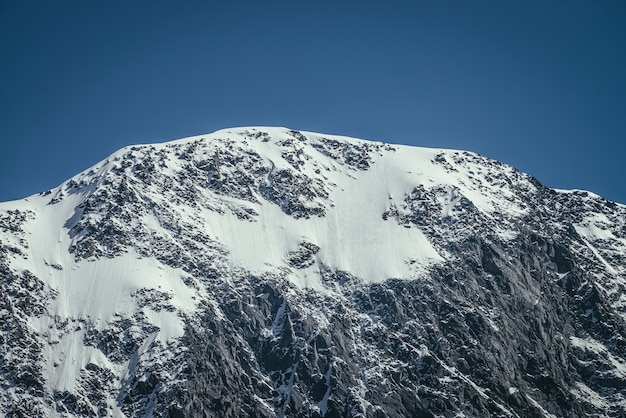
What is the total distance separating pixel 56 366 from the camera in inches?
7470

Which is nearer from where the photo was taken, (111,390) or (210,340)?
(111,390)

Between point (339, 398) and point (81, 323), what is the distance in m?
59.5

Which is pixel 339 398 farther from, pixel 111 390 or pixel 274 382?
pixel 111 390

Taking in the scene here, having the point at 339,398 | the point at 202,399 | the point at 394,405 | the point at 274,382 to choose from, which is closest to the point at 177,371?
the point at 202,399

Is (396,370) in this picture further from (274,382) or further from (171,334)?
(171,334)

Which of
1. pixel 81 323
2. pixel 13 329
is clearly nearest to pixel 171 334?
pixel 81 323

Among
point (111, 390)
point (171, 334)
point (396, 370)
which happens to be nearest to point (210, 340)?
point (171, 334)

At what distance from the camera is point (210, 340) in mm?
198875

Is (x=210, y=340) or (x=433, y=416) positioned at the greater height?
(x=210, y=340)

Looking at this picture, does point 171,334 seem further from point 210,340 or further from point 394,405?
point 394,405

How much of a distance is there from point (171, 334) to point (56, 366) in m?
24.8

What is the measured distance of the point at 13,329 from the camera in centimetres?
19338

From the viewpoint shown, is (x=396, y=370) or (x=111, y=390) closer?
(x=111, y=390)

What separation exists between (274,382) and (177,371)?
21.8 metres
